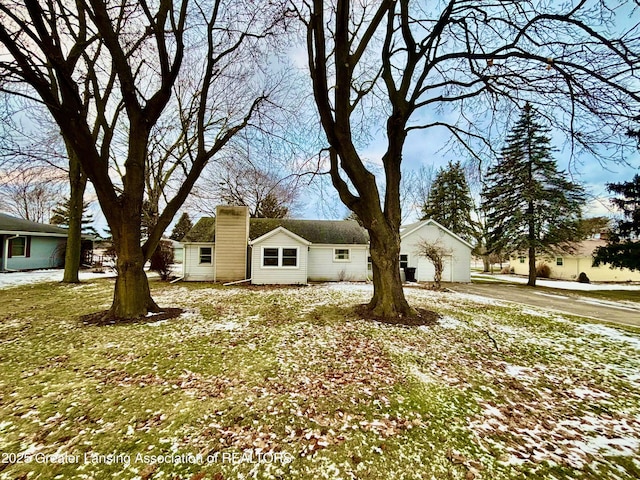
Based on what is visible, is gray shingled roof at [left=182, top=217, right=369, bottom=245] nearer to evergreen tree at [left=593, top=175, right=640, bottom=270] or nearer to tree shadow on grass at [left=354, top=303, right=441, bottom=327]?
tree shadow on grass at [left=354, top=303, right=441, bottom=327]

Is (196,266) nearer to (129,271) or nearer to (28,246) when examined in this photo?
(129,271)

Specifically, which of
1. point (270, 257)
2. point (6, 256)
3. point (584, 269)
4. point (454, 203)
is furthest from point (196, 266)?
point (584, 269)

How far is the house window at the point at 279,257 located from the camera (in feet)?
51.2

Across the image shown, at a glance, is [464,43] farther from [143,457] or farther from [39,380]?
[39,380]

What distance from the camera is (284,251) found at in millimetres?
15758

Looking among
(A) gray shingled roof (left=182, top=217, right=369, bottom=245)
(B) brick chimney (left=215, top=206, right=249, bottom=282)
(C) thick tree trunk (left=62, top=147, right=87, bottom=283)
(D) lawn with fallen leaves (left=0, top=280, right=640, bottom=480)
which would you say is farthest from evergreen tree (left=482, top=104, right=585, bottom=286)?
(C) thick tree trunk (left=62, top=147, right=87, bottom=283)

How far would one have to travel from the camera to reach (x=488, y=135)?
7.31m

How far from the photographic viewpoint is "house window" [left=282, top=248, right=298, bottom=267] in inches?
621

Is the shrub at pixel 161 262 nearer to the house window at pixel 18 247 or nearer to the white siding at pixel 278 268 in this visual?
the white siding at pixel 278 268

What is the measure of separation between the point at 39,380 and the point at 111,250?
17238mm

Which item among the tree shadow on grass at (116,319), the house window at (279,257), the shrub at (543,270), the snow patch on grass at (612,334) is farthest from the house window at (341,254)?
the shrub at (543,270)

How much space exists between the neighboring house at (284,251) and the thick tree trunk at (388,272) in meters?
8.85

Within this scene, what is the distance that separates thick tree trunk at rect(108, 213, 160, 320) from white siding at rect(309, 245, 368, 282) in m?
11.7

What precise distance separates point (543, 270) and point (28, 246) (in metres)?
46.2
